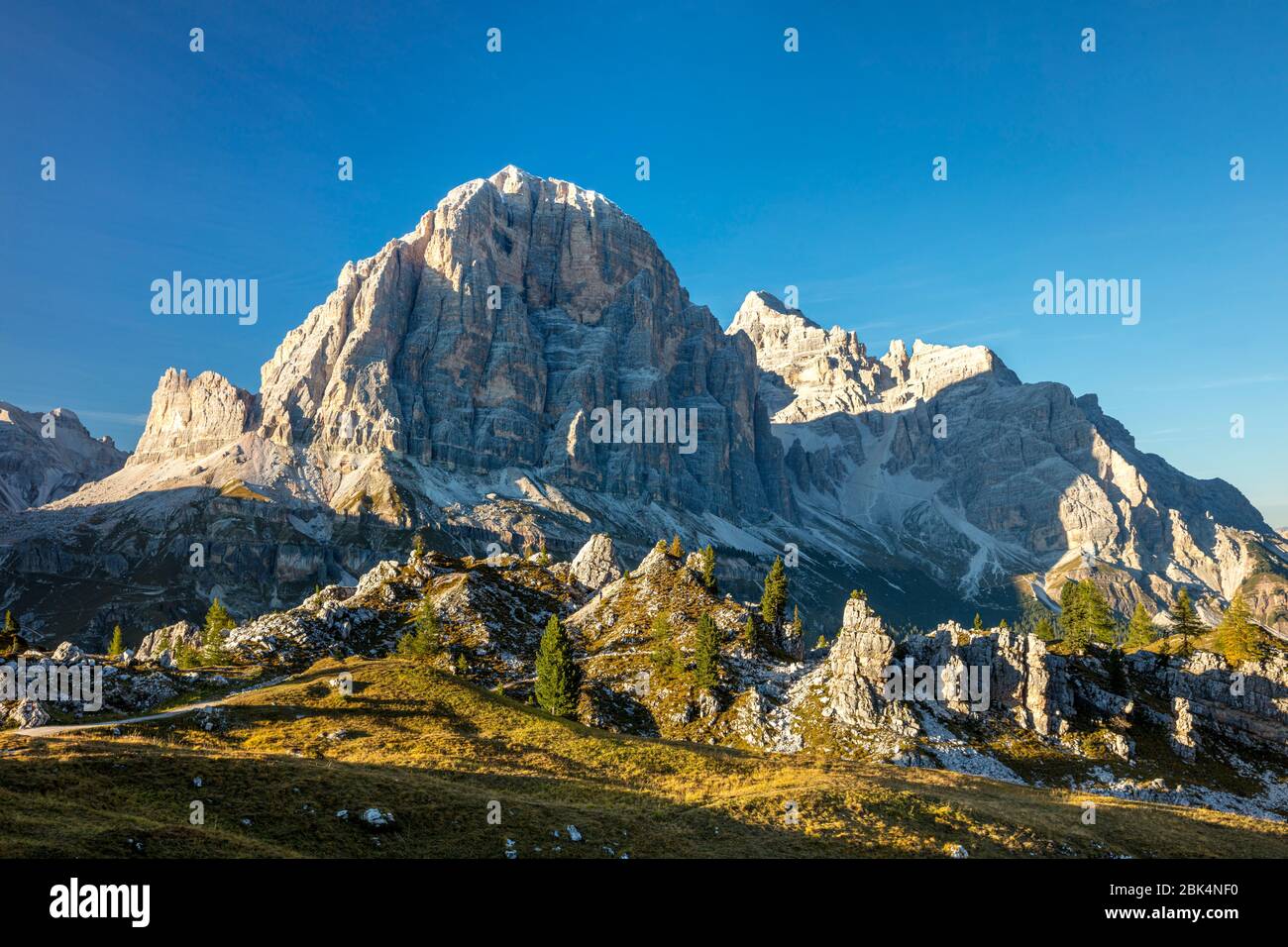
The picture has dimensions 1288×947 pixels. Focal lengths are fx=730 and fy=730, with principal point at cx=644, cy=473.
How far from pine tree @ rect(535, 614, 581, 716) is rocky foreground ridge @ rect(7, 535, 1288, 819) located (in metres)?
2.36

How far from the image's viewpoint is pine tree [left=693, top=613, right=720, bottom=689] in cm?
8562

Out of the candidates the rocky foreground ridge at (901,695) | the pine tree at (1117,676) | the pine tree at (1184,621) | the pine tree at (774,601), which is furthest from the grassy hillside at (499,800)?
the pine tree at (1184,621)

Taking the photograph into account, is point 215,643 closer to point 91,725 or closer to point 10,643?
point 10,643

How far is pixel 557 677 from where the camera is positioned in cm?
7762

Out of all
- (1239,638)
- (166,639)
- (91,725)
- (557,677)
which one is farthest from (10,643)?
(1239,638)

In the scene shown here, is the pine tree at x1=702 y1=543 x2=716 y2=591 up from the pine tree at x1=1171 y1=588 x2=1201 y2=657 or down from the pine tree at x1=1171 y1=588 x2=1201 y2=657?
up

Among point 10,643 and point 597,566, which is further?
point 597,566

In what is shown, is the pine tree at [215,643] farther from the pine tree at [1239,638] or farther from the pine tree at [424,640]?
the pine tree at [1239,638]

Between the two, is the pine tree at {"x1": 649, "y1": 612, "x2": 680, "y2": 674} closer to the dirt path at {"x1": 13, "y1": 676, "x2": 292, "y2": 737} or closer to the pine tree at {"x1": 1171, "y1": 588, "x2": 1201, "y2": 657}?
the dirt path at {"x1": 13, "y1": 676, "x2": 292, "y2": 737}

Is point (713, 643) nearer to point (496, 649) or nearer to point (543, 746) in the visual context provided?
point (496, 649)

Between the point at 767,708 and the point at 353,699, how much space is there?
44087mm

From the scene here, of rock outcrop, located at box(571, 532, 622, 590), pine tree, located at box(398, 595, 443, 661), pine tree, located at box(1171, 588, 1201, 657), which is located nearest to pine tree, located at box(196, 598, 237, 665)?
pine tree, located at box(398, 595, 443, 661)

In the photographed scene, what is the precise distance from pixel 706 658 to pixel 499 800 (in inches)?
2128
